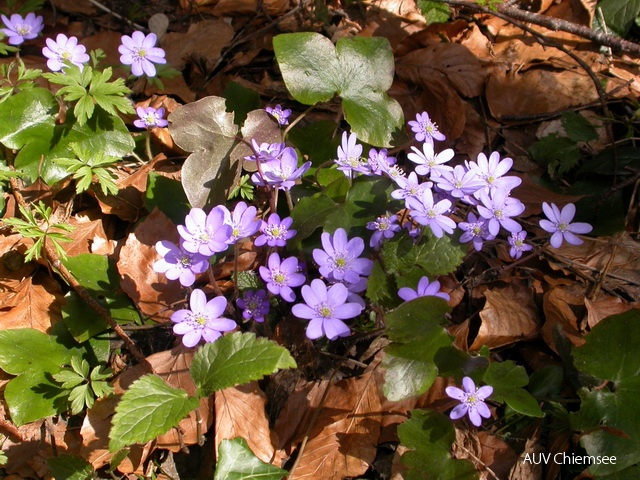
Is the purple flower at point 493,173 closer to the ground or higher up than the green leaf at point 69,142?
higher up

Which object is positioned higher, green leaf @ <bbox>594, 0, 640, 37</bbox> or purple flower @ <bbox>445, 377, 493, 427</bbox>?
green leaf @ <bbox>594, 0, 640, 37</bbox>

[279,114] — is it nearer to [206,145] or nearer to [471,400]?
[206,145]

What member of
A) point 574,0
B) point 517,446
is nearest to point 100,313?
point 517,446

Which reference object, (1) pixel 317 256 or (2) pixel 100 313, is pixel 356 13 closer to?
(1) pixel 317 256

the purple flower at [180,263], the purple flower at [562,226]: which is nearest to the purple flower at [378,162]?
the purple flower at [562,226]

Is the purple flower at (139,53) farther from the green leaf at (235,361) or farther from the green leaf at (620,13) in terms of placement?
the green leaf at (620,13)

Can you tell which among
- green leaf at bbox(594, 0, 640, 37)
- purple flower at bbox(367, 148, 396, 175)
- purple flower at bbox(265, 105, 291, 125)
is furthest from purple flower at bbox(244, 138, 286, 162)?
green leaf at bbox(594, 0, 640, 37)

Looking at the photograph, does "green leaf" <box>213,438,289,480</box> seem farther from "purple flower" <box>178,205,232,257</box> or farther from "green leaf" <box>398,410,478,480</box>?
"purple flower" <box>178,205,232,257</box>
